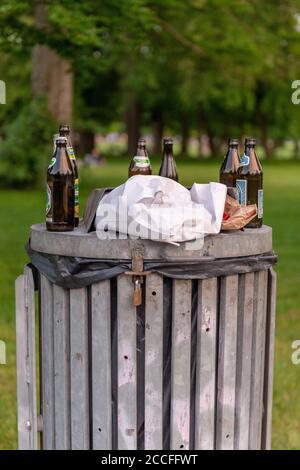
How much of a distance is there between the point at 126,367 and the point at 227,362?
0.43 meters

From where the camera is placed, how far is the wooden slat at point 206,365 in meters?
2.96

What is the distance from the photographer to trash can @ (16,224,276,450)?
2928 millimetres

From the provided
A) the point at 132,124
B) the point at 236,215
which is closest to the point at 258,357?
the point at 236,215

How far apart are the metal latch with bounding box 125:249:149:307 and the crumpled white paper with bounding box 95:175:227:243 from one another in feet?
0.25

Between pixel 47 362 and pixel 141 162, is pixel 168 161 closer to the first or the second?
pixel 141 162

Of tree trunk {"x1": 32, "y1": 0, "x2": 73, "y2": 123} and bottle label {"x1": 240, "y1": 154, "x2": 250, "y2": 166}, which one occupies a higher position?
tree trunk {"x1": 32, "y1": 0, "x2": 73, "y2": 123}

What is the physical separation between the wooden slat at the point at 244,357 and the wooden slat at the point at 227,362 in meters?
0.04

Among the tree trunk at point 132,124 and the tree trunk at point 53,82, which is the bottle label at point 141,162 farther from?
the tree trunk at point 132,124

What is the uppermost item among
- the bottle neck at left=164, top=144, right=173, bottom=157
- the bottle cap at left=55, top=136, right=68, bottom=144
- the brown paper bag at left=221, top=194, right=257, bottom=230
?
the bottle cap at left=55, top=136, right=68, bottom=144

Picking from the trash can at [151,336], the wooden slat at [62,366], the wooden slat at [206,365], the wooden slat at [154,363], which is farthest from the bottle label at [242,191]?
the wooden slat at [62,366]

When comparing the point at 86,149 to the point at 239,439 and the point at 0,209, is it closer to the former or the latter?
the point at 0,209

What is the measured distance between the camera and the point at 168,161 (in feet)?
12.4

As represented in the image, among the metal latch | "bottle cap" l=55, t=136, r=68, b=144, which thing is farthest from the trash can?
"bottle cap" l=55, t=136, r=68, b=144

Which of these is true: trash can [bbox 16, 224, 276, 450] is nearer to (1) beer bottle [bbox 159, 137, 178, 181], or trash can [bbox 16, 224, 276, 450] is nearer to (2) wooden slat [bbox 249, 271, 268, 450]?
(2) wooden slat [bbox 249, 271, 268, 450]
